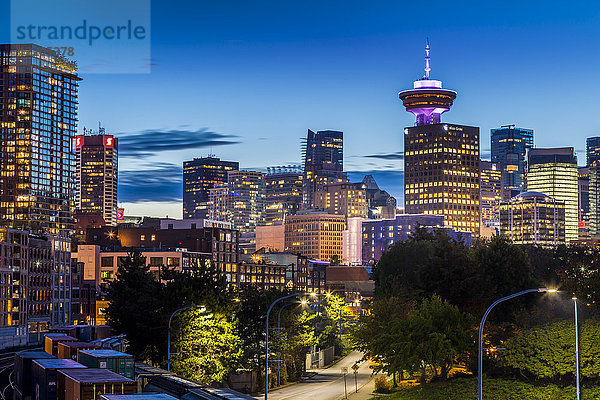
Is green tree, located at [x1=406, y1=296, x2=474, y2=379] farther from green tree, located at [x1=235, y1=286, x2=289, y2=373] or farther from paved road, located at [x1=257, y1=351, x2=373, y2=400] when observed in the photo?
green tree, located at [x1=235, y1=286, x2=289, y2=373]

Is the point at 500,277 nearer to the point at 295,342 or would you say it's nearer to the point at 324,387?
the point at 324,387

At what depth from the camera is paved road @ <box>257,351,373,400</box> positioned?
95562 mm

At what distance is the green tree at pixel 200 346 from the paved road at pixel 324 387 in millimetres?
6377

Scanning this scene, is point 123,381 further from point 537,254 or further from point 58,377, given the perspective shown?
point 537,254

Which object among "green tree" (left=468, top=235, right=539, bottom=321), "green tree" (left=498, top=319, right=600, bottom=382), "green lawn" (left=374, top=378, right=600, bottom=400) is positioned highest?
"green tree" (left=468, top=235, right=539, bottom=321)

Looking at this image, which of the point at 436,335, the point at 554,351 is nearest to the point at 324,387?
the point at 436,335

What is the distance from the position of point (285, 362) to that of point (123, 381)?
66.9 metres

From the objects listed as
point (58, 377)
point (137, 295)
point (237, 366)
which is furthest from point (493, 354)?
point (58, 377)

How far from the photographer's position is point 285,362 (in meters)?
115

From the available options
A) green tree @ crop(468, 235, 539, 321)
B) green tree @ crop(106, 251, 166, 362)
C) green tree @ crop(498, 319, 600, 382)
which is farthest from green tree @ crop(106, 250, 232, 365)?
green tree @ crop(498, 319, 600, 382)

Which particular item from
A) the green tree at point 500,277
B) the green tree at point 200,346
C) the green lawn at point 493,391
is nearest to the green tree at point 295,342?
the green tree at point 200,346

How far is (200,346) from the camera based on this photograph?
96062 millimetres

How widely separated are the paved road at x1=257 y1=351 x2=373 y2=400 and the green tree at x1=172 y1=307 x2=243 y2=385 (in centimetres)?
638

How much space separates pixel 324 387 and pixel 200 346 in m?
16.7
